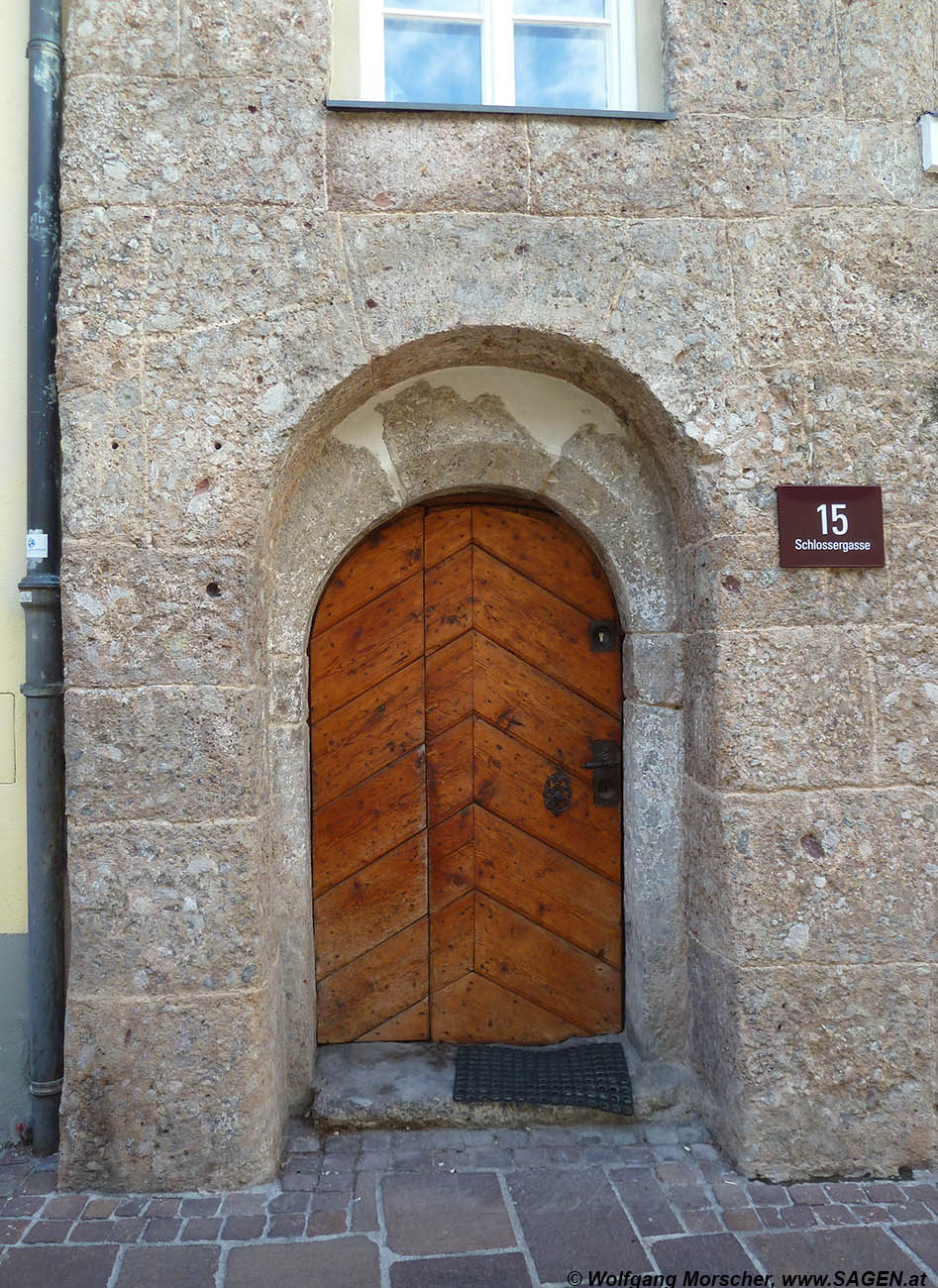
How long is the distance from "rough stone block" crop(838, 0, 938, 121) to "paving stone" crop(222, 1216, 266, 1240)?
376 centimetres

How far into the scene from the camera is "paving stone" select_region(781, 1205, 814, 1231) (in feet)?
7.45

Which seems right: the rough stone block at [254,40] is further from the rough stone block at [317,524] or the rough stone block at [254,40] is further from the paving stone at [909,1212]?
the paving stone at [909,1212]

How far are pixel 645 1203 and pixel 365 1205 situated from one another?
800 mm

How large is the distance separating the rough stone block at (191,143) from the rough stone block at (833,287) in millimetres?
1368

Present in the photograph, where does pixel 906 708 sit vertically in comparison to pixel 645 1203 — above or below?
above

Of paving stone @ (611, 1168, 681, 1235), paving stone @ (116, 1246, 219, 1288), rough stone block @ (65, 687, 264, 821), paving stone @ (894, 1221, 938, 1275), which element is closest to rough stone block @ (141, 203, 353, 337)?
rough stone block @ (65, 687, 264, 821)

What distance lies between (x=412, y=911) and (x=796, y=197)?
8.89 feet

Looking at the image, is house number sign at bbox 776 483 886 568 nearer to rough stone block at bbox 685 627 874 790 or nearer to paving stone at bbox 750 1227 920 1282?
rough stone block at bbox 685 627 874 790

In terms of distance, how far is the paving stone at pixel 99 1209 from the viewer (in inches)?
91.0

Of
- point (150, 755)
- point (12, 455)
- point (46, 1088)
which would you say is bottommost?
point (46, 1088)

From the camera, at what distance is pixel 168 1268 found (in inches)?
83.3

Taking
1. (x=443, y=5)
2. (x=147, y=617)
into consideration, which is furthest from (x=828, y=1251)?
(x=443, y=5)

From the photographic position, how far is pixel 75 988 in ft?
7.93

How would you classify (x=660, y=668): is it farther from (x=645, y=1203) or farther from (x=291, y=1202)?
(x=291, y=1202)
